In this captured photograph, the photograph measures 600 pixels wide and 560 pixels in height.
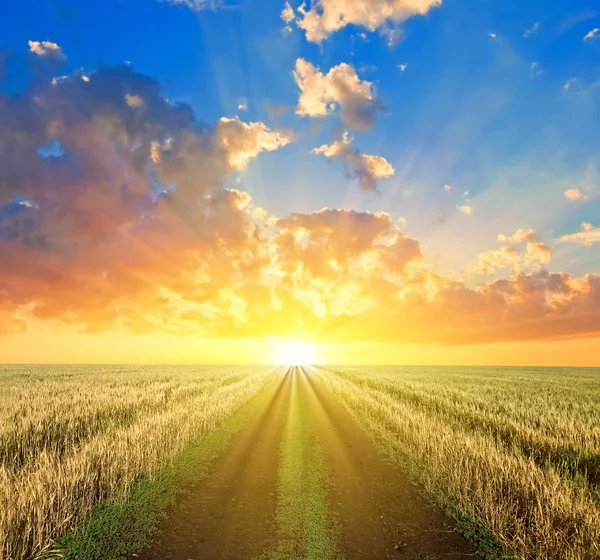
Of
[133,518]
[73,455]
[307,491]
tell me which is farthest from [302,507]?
[73,455]

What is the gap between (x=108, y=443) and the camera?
10.8m

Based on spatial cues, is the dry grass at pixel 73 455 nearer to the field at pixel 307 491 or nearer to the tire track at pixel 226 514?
the field at pixel 307 491

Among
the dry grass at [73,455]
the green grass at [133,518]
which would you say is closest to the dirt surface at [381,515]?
the green grass at [133,518]

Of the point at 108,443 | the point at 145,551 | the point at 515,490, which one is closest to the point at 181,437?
the point at 108,443

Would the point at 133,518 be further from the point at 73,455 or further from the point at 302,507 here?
the point at 73,455

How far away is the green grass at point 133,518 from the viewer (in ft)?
18.8

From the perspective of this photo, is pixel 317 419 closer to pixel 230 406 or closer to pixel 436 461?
pixel 230 406

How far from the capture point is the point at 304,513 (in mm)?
7059

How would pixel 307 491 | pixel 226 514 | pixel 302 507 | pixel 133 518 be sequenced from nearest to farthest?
pixel 133 518 < pixel 226 514 < pixel 302 507 < pixel 307 491

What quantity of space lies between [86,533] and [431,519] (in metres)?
6.07

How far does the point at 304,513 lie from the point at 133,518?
316cm

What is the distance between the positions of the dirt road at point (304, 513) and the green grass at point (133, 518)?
292 millimetres

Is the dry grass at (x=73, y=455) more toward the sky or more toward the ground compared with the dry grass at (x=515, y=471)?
more toward the sky

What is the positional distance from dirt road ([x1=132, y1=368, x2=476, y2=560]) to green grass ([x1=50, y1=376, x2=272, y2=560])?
292mm
